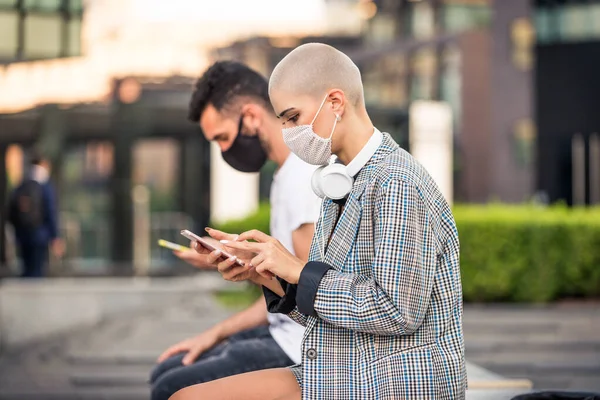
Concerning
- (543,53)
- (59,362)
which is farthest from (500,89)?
(59,362)

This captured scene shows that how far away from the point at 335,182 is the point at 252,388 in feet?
1.93

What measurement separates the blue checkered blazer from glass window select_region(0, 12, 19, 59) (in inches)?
370

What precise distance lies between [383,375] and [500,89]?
2458 centimetres

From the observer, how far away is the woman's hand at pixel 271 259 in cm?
252

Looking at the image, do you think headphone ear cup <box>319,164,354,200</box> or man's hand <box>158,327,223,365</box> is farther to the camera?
man's hand <box>158,327,223,365</box>

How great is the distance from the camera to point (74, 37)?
12617 mm

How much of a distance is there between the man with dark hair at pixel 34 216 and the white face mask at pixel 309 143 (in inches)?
378

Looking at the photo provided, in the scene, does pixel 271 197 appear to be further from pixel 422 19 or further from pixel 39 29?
pixel 422 19

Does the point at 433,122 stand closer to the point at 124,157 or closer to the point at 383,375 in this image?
the point at 124,157

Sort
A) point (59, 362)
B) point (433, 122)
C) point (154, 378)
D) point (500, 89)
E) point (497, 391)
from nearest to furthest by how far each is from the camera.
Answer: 1. point (497, 391)
2. point (154, 378)
3. point (59, 362)
4. point (433, 122)
5. point (500, 89)

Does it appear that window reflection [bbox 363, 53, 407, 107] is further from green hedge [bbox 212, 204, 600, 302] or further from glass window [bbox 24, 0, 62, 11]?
green hedge [bbox 212, 204, 600, 302]

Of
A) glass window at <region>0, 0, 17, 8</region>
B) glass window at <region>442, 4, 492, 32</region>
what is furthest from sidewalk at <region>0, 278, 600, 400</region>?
glass window at <region>442, 4, 492, 32</region>

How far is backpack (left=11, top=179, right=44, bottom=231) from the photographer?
11.9 m

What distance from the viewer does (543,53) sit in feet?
80.8
